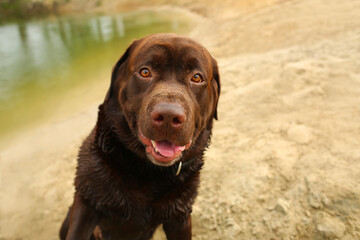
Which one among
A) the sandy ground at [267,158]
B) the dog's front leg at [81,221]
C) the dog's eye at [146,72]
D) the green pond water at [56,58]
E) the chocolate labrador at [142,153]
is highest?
the dog's eye at [146,72]

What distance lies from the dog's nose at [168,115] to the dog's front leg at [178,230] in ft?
2.77

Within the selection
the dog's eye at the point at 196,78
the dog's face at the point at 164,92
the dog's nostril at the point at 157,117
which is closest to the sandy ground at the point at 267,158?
the dog's face at the point at 164,92

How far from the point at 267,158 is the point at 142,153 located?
145cm

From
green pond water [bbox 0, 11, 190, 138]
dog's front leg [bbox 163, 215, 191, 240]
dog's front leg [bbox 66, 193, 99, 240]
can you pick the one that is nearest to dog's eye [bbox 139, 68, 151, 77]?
dog's front leg [bbox 66, 193, 99, 240]

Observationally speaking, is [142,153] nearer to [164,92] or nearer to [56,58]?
[164,92]

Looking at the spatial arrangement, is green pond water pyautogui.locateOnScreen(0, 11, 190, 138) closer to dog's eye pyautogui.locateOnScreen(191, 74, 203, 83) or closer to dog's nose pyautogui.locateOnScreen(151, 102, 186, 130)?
dog's eye pyautogui.locateOnScreen(191, 74, 203, 83)

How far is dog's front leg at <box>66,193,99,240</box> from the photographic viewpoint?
74.5 inches

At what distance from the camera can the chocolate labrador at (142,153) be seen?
74.5 inches

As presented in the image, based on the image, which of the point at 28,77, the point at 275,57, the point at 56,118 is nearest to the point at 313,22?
the point at 275,57

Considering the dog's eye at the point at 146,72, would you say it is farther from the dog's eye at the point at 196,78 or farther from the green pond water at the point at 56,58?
the green pond water at the point at 56,58

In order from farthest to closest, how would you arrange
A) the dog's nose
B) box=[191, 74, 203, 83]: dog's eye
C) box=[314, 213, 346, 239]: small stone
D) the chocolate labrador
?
box=[314, 213, 346, 239]: small stone
box=[191, 74, 203, 83]: dog's eye
the chocolate labrador
the dog's nose

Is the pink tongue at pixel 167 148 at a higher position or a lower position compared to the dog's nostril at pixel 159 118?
lower

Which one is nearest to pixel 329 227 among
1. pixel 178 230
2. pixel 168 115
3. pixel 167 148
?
pixel 178 230

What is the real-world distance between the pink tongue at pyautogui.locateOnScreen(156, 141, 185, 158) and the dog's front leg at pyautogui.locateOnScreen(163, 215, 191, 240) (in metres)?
0.62
